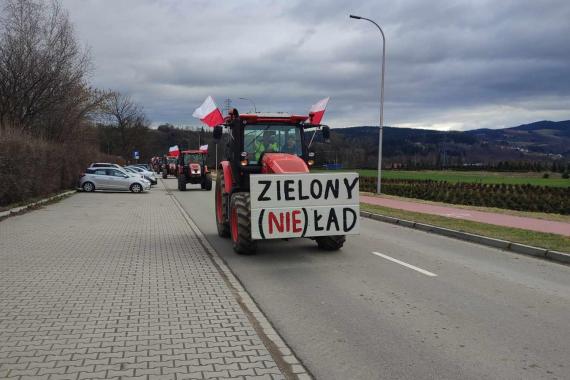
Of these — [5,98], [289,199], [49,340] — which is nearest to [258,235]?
[289,199]

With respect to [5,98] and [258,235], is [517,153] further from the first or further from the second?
[258,235]

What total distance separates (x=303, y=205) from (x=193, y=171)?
2681 cm

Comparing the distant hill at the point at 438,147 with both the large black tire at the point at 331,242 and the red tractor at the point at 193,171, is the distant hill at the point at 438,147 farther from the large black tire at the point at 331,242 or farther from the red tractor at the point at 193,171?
the large black tire at the point at 331,242

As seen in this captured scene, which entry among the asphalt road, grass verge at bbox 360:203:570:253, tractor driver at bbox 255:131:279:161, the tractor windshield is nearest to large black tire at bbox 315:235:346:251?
the asphalt road

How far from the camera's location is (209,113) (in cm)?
1251

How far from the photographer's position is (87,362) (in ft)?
14.0

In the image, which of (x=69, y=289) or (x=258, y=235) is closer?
(x=69, y=289)

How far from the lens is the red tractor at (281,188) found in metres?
8.78

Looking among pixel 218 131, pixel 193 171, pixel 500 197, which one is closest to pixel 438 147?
pixel 193 171

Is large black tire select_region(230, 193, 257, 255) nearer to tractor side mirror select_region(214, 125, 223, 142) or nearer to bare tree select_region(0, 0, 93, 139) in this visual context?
tractor side mirror select_region(214, 125, 223, 142)

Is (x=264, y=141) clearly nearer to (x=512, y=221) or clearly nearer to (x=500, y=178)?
(x=512, y=221)

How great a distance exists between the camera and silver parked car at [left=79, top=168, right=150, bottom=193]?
31.3 meters

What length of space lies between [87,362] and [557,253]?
8505 millimetres

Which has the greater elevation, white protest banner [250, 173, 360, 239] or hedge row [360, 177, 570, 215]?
white protest banner [250, 173, 360, 239]
